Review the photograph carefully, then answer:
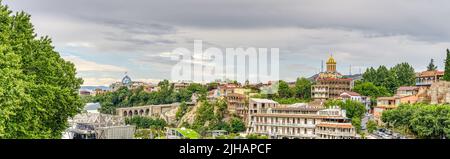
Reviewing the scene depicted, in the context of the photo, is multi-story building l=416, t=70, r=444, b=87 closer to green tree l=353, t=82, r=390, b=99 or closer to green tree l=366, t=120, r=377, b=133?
green tree l=353, t=82, r=390, b=99

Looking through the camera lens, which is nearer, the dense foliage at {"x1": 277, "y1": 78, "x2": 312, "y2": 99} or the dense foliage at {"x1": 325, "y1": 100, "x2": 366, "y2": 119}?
the dense foliage at {"x1": 325, "y1": 100, "x2": 366, "y2": 119}

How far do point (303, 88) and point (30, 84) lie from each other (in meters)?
20.5

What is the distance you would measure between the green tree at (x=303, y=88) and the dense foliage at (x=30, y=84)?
1821 cm

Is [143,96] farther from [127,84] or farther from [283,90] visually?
[283,90]

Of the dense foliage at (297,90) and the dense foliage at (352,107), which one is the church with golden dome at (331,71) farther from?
the dense foliage at (352,107)

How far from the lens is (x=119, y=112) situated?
30.7m

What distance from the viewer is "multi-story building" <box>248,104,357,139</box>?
65.7ft

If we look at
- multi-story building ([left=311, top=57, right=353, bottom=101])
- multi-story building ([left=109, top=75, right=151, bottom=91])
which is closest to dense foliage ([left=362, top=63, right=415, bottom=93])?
multi-story building ([left=311, top=57, right=353, bottom=101])

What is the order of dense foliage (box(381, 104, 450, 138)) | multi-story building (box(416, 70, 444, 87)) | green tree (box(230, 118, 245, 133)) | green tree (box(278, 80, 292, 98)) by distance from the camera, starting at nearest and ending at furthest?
1. dense foliage (box(381, 104, 450, 138))
2. multi-story building (box(416, 70, 444, 87))
3. green tree (box(230, 118, 245, 133))
4. green tree (box(278, 80, 292, 98))

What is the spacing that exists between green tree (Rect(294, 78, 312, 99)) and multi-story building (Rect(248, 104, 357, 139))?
2.43 meters

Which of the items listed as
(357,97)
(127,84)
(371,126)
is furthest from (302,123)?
(127,84)

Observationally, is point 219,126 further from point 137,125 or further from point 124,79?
point 124,79
